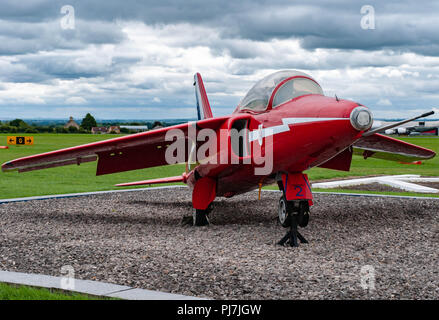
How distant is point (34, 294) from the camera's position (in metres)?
5.27

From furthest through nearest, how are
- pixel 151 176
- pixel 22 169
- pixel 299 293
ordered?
pixel 151 176, pixel 22 169, pixel 299 293

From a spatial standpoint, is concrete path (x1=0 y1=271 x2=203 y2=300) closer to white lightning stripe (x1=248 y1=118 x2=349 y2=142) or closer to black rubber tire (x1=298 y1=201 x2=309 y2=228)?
white lightning stripe (x1=248 y1=118 x2=349 y2=142)

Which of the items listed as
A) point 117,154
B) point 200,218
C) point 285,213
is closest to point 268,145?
point 285,213

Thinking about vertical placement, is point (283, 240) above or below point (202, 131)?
below

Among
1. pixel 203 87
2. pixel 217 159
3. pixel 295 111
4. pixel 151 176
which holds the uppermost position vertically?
pixel 203 87

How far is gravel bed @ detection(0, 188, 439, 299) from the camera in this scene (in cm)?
586

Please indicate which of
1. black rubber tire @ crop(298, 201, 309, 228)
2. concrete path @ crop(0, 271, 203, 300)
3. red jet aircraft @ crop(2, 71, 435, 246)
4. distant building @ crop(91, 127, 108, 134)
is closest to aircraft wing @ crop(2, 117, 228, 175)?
red jet aircraft @ crop(2, 71, 435, 246)

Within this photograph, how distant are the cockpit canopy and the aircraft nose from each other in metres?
1.53

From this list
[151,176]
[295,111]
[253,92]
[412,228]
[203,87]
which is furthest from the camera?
[151,176]

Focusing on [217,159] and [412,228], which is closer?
[217,159]

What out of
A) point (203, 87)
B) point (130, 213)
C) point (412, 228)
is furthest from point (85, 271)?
point (203, 87)
